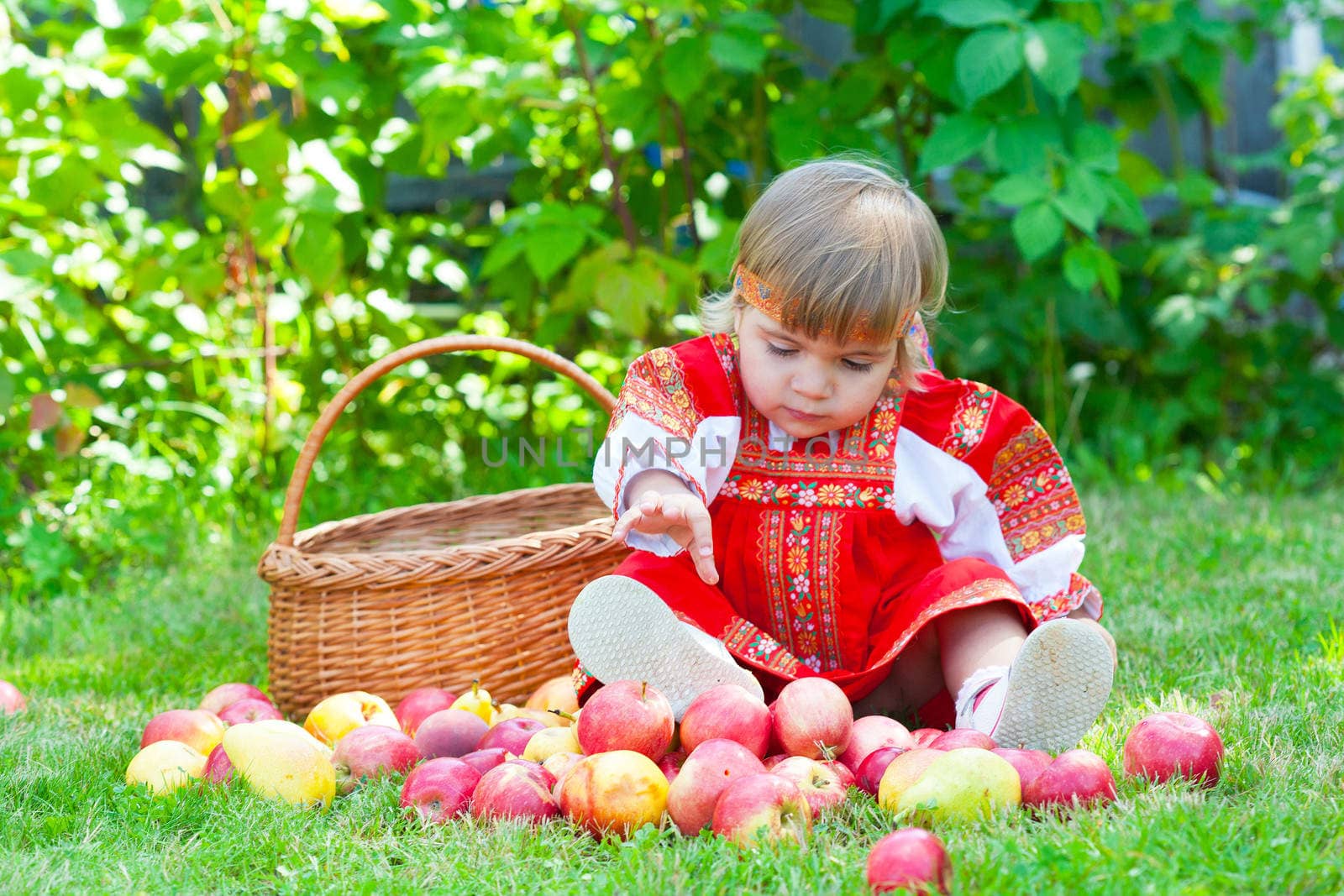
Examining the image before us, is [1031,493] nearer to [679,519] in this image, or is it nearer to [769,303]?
[769,303]

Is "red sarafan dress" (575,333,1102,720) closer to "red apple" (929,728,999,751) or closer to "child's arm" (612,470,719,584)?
"child's arm" (612,470,719,584)

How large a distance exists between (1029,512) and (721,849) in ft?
3.28

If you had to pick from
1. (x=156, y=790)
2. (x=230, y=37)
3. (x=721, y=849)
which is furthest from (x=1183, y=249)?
(x=156, y=790)

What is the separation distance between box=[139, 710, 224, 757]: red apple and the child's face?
3.24ft

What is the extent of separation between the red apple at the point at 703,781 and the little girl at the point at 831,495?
0.28m

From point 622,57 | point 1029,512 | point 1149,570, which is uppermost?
point 622,57

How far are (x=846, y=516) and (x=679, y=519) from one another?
37 cm

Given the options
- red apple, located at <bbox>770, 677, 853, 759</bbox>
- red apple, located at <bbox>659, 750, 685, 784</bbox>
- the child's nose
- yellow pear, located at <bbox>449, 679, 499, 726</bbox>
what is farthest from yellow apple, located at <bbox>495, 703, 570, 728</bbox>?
the child's nose

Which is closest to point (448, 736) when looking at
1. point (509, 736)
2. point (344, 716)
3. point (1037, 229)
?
point (509, 736)

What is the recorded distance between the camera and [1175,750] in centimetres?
161

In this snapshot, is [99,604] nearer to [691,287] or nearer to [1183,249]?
[691,287]

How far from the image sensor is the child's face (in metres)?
2.00

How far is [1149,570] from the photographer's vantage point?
292 centimetres

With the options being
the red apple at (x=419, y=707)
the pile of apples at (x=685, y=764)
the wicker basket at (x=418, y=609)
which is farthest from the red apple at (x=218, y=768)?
the wicker basket at (x=418, y=609)
